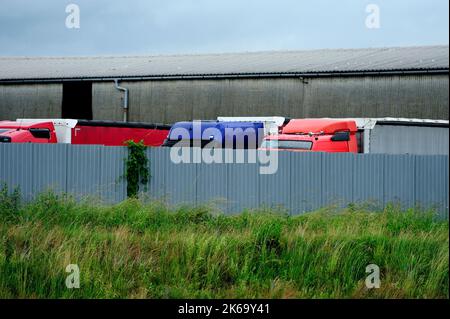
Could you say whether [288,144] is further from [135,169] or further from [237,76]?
[237,76]

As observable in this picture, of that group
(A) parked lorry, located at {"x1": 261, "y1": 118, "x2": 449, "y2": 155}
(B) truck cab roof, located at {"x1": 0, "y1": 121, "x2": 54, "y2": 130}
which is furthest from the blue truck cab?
(B) truck cab roof, located at {"x1": 0, "y1": 121, "x2": 54, "y2": 130}

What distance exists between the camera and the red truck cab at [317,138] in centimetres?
2241

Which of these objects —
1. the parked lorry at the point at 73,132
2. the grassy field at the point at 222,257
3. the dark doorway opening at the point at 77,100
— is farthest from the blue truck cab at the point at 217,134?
the dark doorway opening at the point at 77,100

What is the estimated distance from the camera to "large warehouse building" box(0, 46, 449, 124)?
34.5 m

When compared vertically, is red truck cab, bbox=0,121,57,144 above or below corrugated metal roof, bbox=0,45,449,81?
below

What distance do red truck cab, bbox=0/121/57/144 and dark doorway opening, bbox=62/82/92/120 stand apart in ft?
41.5

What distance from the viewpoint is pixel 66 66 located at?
148 feet

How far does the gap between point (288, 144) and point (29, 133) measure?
1088 cm

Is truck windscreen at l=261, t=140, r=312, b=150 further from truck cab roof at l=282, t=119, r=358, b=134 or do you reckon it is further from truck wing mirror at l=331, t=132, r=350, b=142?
truck wing mirror at l=331, t=132, r=350, b=142

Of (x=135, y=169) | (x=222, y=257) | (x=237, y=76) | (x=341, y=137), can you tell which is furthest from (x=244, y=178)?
(x=237, y=76)

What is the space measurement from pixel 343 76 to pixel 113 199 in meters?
20.5

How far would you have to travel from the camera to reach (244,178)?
59.1 feet

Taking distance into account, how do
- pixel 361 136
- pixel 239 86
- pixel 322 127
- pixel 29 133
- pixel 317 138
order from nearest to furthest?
1. pixel 317 138
2. pixel 322 127
3. pixel 361 136
4. pixel 29 133
5. pixel 239 86
